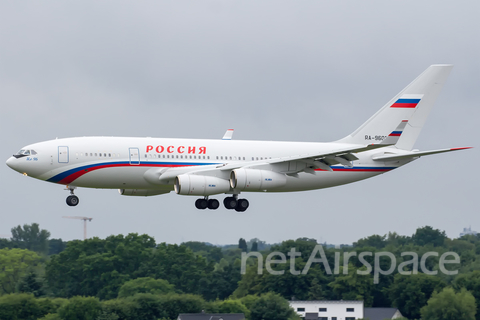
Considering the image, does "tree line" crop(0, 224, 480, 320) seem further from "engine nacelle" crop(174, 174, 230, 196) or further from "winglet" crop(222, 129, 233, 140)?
"engine nacelle" crop(174, 174, 230, 196)

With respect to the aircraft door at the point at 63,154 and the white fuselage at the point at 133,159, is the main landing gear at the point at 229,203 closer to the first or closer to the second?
the white fuselage at the point at 133,159

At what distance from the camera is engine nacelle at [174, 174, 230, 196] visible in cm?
5538

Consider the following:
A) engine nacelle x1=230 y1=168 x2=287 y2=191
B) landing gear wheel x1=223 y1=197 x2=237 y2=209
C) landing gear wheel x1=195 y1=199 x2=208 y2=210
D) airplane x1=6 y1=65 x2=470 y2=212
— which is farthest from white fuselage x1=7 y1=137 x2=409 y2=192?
landing gear wheel x1=223 y1=197 x2=237 y2=209

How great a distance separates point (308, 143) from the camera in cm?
6228

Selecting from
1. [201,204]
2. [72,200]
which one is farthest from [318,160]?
[72,200]

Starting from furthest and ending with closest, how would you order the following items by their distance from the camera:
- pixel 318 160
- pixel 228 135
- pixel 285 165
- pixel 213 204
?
pixel 228 135 → pixel 213 204 → pixel 285 165 → pixel 318 160

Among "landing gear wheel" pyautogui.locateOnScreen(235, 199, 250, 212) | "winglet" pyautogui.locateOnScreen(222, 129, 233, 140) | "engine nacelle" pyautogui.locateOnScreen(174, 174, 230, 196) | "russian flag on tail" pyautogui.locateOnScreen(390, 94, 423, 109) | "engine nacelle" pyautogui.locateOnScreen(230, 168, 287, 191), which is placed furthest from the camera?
"russian flag on tail" pyautogui.locateOnScreen(390, 94, 423, 109)

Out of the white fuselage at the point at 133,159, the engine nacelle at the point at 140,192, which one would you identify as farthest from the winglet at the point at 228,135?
the engine nacelle at the point at 140,192

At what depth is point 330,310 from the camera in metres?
98.4

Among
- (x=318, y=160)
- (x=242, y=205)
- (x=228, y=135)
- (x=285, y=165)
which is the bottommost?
(x=242, y=205)

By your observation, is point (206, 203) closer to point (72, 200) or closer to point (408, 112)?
point (72, 200)

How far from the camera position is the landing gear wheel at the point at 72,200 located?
191 ft

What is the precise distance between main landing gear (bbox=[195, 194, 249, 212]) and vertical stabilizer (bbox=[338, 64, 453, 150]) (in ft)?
32.7

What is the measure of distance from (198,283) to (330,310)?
73.8 ft
